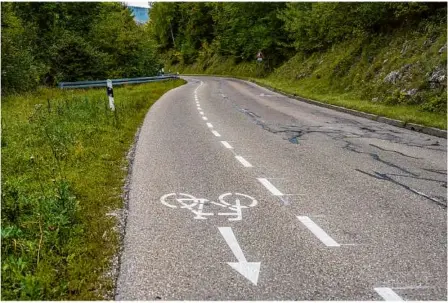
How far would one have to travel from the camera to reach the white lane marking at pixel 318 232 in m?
4.45

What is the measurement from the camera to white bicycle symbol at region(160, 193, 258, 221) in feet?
17.6

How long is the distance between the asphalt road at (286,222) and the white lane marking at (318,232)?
1 cm

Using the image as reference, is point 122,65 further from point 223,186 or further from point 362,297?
point 362,297

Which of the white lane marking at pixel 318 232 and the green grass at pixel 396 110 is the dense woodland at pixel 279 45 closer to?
the green grass at pixel 396 110

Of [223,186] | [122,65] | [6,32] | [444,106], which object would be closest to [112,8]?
[122,65]

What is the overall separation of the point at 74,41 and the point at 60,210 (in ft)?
100

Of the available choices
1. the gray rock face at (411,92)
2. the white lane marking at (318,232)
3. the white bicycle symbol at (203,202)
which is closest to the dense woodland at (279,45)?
the gray rock face at (411,92)

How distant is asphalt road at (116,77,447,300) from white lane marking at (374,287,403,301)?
0.5 inches

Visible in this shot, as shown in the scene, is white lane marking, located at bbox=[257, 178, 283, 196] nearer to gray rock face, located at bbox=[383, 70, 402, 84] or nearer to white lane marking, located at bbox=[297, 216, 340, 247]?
white lane marking, located at bbox=[297, 216, 340, 247]

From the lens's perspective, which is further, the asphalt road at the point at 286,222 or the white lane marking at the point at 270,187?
the white lane marking at the point at 270,187

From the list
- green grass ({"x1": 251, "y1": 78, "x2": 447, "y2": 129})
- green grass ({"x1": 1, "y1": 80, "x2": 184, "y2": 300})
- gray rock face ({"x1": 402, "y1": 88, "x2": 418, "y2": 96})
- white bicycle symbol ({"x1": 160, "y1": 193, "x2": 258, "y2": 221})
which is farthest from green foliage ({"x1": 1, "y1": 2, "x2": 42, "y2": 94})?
white bicycle symbol ({"x1": 160, "y1": 193, "x2": 258, "y2": 221})

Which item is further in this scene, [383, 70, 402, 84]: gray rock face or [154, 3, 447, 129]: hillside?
[383, 70, 402, 84]: gray rock face

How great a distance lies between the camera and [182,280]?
12.0 ft

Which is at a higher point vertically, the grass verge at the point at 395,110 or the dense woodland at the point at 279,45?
the dense woodland at the point at 279,45
